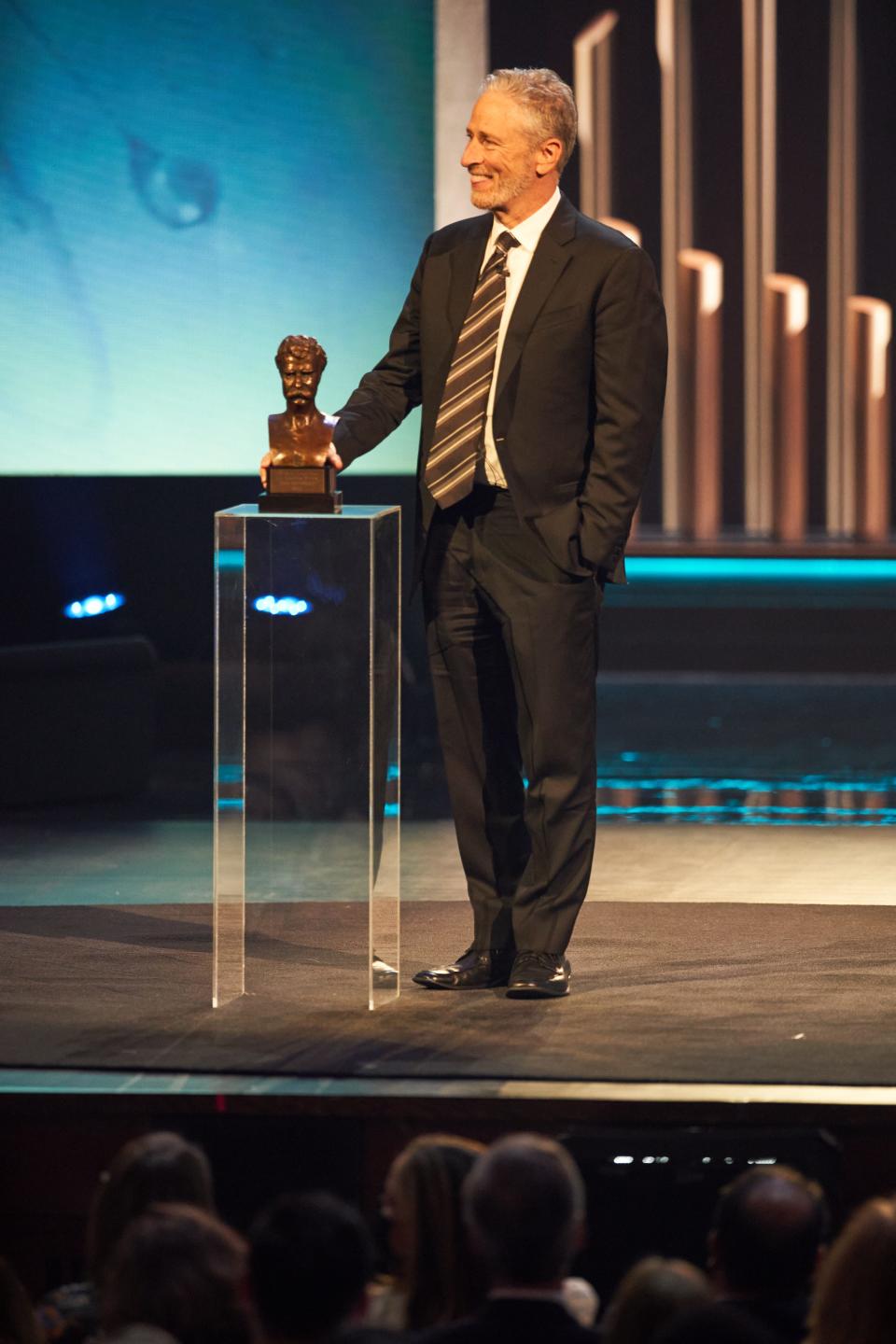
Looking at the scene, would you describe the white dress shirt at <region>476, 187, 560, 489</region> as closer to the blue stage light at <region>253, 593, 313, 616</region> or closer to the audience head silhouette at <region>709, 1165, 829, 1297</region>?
the blue stage light at <region>253, 593, 313, 616</region>

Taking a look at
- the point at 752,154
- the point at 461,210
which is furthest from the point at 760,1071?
the point at 752,154

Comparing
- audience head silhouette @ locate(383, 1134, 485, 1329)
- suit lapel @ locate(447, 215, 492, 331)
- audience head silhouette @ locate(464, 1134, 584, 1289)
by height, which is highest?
suit lapel @ locate(447, 215, 492, 331)

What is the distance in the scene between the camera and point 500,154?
3.56 meters

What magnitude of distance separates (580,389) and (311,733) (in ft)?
2.25

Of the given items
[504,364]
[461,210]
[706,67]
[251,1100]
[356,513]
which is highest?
[706,67]

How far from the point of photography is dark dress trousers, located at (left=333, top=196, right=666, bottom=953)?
3.57m

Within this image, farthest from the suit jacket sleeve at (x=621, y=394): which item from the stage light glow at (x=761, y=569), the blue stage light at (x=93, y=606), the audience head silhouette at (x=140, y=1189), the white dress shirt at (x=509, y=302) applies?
the stage light glow at (x=761, y=569)

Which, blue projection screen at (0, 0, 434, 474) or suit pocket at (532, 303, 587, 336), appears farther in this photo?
blue projection screen at (0, 0, 434, 474)

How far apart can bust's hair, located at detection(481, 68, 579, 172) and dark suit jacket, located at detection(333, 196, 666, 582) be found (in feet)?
0.44

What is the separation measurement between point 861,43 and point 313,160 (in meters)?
2.96

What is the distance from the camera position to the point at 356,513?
3.55 meters

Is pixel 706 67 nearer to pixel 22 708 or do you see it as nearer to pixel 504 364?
pixel 22 708

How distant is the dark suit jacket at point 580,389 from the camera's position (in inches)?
Answer: 140

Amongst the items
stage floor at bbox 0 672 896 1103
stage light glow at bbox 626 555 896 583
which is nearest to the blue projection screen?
stage floor at bbox 0 672 896 1103
